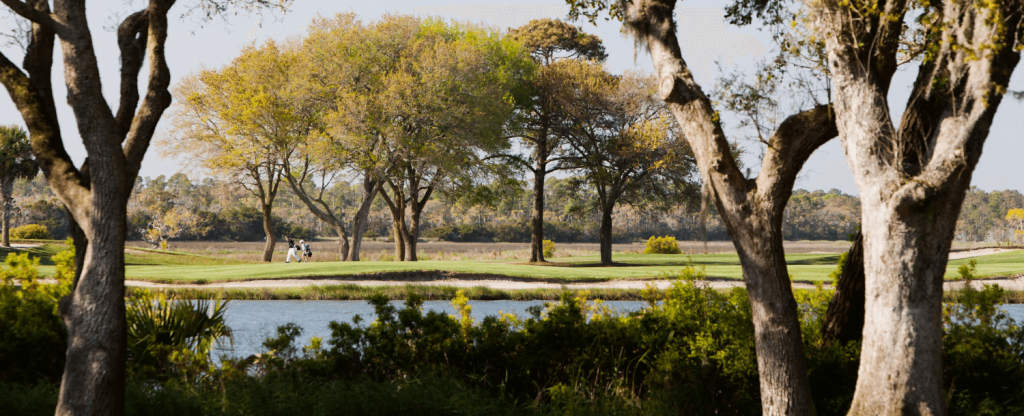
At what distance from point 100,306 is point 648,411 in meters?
3.65

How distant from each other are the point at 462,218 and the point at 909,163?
72.1m

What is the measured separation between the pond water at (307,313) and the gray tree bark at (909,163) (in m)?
5.77

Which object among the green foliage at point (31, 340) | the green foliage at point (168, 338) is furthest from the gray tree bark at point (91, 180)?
the green foliage at point (31, 340)

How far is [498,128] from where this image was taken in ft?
88.6

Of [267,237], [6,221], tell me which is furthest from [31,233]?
[267,237]

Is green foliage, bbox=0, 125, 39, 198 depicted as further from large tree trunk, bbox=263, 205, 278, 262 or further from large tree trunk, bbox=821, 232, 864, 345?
large tree trunk, bbox=821, 232, 864, 345

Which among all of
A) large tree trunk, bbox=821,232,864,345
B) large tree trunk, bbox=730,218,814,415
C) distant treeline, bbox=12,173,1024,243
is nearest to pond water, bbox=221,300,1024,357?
large tree trunk, bbox=821,232,864,345

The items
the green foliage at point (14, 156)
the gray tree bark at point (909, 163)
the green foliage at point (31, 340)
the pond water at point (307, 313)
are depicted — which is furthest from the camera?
the green foliage at point (14, 156)

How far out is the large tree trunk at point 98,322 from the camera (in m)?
4.19

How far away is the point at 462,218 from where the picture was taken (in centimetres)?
7575

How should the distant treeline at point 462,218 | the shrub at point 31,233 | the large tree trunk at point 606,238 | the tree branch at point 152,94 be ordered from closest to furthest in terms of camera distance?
the tree branch at point 152,94, the large tree trunk at point 606,238, the shrub at point 31,233, the distant treeline at point 462,218

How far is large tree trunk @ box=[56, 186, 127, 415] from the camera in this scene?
13.8ft

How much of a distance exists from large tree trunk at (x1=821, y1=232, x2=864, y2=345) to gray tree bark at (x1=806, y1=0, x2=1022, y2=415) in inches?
52.4

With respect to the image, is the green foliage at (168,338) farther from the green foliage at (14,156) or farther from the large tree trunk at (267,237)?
the green foliage at (14,156)
